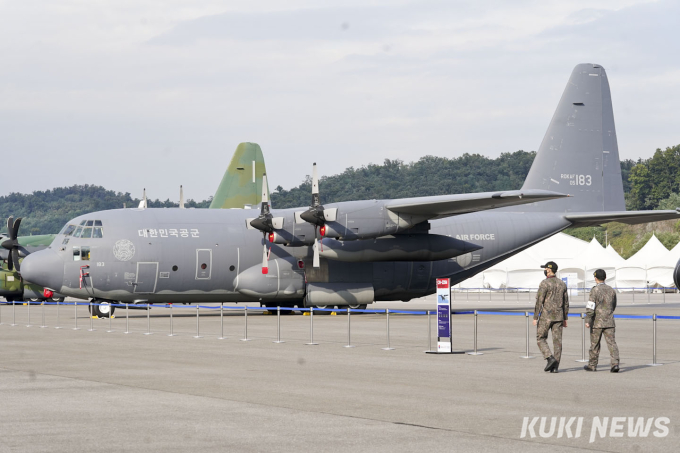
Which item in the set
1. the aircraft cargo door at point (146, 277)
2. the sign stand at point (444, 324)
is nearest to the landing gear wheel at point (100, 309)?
the aircraft cargo door at point (146, 277)

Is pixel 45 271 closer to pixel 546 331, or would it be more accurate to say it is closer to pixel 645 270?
pixel 546 331

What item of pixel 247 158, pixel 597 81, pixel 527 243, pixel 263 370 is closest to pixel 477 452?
pixel 263 370

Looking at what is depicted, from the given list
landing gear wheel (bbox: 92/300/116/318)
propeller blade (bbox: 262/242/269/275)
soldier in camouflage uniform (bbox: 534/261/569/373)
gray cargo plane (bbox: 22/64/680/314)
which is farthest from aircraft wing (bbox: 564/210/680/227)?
soldier in camouflage uniform (bbox: 534/261/569/373)

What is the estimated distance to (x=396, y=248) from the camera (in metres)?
30.0

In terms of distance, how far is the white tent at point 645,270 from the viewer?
5769 cm

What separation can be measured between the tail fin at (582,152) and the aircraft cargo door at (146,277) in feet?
50.2

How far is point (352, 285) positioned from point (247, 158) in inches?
760

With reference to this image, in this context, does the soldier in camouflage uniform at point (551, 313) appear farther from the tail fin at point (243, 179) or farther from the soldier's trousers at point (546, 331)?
the tail fin at point (243, 179)

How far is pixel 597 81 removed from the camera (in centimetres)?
3547

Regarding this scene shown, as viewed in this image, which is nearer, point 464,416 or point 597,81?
point 464,416

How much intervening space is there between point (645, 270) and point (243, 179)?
28509mm

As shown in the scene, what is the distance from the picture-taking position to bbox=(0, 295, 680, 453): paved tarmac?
814 centimetres

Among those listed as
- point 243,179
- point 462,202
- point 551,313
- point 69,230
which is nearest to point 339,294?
point 462,202

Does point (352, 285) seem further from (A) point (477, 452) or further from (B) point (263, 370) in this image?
(A) point (477, 452)
